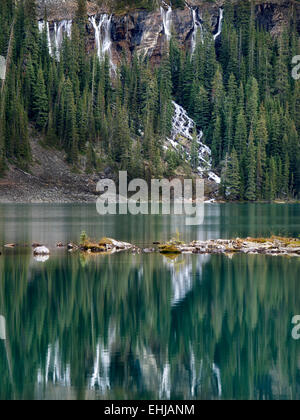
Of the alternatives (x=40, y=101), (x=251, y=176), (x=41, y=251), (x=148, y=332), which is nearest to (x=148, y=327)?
(x=148, y=332)

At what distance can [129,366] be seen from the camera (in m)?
24.9

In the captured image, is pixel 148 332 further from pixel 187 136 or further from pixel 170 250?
pixel 187 136

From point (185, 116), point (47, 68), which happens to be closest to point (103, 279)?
point (47, 68)

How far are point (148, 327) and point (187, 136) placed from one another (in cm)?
15344

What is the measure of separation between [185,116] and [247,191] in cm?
3595

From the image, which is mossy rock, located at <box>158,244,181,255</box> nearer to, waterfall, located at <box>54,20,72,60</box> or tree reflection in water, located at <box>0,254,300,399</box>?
tree reflection in water, located at <box>0,254,300,399</box>

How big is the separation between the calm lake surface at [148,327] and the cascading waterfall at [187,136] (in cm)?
11829

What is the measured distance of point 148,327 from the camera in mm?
30344

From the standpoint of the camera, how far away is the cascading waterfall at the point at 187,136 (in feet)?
560

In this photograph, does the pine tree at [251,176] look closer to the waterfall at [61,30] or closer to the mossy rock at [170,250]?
the waterfall at [61,30]

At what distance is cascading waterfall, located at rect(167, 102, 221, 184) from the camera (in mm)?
170625

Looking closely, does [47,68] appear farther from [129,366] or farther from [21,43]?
[129,366]

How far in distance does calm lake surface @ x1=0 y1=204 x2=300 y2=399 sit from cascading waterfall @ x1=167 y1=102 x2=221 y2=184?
11829cm

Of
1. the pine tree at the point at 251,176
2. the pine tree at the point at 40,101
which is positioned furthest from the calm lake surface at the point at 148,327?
the pine tree at the point at 251,176
